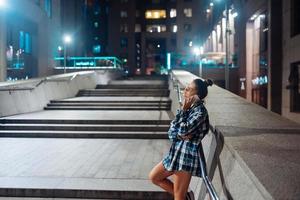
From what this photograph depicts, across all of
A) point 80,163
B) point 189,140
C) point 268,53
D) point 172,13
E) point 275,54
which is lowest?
point 80,163

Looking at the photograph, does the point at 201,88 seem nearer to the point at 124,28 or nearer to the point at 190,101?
the point at 190,101

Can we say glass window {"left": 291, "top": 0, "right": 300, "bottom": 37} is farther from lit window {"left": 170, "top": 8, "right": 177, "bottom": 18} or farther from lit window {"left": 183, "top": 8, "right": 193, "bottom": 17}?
lit window {"left": 170, "top": 8, "right": 177, "bottom": 18}

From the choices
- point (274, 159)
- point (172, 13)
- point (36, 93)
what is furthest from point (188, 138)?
point (172, 13)

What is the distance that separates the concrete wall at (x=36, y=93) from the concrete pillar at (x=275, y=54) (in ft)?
39.4

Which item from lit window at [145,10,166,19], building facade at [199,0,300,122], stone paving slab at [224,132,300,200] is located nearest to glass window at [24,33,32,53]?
building facade at [199,0,300,122]

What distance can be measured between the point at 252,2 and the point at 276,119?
26294 millimetres

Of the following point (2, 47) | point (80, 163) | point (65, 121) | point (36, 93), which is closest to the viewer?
point (80, 163)

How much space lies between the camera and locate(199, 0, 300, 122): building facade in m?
22.0

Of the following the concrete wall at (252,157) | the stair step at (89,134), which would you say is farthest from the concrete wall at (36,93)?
the concrete wall at (252,157)

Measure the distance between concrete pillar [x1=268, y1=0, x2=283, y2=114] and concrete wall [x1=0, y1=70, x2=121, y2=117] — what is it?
39.4ft

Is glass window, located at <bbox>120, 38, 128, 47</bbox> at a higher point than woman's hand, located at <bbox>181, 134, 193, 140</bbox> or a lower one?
higher

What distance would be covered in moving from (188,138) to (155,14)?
3060 inches

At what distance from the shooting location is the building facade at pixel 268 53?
72.2 feet

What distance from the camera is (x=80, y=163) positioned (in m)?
8.02
